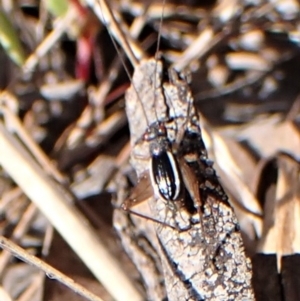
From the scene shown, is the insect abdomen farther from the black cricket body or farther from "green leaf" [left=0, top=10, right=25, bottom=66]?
"green leaf" [left=0, top=10, right=25, bottom=66]

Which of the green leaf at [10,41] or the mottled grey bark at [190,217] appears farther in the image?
the green leaf at [10,41]

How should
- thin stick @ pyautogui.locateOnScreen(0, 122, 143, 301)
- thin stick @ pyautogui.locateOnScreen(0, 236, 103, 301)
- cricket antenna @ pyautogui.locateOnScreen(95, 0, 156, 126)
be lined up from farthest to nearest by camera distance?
1. cricket antenna @ pyautogui.locateOnScreen(95, 0, 156, 126)
2. thin stick @ pyautogui.locateOnScreen(0, 122, 143, 301)
3. thin stick @ pyautogui.locateOnScreen(0, 236, 103, 301)

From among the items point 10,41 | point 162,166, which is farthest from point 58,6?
point 162,166

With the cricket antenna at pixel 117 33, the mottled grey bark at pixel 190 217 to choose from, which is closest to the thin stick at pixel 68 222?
the mottled grey bark at pixel 190 217

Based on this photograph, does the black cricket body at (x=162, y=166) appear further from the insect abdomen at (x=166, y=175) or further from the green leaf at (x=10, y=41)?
the green leaf at (x=10, y=41)

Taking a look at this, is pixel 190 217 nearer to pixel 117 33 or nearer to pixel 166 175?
pixel 166 175

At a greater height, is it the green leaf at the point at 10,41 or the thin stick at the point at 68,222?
the green leaf at the point at 10,41

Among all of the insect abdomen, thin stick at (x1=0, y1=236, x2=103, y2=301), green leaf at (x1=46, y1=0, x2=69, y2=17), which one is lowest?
thin stick at (x1=0, y1=236, x2=103, y2=301)

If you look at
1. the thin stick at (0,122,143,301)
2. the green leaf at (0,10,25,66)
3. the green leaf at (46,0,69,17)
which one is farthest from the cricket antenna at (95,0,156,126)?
the thin stick at (0,122,143,301)

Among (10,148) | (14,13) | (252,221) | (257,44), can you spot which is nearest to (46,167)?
(10,148)
